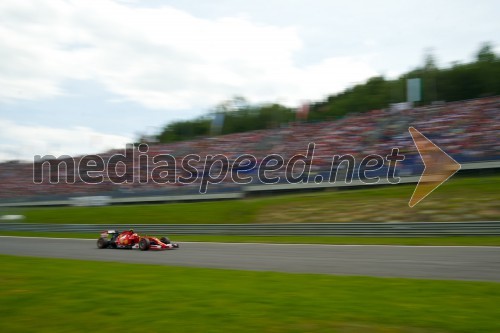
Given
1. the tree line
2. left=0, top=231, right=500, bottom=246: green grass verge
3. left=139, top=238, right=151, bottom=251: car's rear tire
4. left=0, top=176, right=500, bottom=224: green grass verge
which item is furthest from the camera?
the tree line

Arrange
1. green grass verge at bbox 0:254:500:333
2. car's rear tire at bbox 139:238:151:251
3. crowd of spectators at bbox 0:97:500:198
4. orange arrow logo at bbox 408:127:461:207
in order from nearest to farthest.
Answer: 1. green grass verge at bbox 0:254:500:333
2. car's rear tire at bbox 139:238:151:251
3. orange arrow logo at bbox 408:127:461:207
4. crowd of spectators at bbox 0:97:500:198

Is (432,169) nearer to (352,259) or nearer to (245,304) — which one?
(352,259)

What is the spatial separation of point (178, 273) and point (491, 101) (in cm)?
1905

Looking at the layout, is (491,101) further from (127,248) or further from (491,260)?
(127,248)

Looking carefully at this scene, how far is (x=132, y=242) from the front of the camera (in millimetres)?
14727

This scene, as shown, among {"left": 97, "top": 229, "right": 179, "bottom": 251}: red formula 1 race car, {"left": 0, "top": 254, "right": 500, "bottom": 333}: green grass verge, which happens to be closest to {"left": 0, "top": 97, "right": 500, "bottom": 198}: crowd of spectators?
{"left": 97, "top": 229, "right": 179, "bottom": 251}: red formula 1 race car

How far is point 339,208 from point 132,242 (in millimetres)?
8195

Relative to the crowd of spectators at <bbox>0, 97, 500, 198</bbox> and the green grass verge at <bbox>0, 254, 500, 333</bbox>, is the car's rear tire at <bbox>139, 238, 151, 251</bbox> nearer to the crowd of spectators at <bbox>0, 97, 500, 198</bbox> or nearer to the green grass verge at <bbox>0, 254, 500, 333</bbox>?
the green grass verge at <bbox>0, 254, 500, 333</bbox>

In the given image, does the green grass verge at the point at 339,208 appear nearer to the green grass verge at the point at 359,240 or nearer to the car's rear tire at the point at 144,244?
the green grass verge at the point at 359,240

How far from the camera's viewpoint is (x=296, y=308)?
17.4 ft

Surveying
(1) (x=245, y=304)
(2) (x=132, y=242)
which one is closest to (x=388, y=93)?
(2) (x=132, y=242)

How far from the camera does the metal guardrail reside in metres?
14.5

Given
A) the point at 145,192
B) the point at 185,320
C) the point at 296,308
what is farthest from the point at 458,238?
the point at 145,192

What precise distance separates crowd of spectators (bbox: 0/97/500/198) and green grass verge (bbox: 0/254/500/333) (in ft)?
48.2
